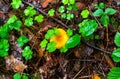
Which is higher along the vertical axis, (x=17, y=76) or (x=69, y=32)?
(x=69, y=32)

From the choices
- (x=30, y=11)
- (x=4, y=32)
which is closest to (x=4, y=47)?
(x=4, y=32)

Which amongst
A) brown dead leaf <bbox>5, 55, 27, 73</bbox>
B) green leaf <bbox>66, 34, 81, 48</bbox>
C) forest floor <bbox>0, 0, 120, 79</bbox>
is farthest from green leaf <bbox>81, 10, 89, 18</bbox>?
brown dead leaf <bbox>5, 55, 27, 73</bbox>

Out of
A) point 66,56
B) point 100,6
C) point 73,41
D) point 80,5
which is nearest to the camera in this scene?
point 73,41

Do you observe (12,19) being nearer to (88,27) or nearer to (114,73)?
(88,27)

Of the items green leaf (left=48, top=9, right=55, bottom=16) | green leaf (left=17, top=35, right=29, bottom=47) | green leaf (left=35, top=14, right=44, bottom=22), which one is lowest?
green leaf (left=17, top=35, right=29, bottom=47)

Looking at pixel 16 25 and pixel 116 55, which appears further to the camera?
pixel 16 25

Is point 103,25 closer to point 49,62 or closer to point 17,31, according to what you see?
point 49,62

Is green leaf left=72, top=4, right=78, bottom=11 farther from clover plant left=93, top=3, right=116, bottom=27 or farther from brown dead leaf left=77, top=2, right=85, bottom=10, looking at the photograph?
clover plant left=93, top=3, right=116, bottom=27

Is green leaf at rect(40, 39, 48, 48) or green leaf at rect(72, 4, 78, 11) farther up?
green leaf at rect(72, 4, 78, 11)
